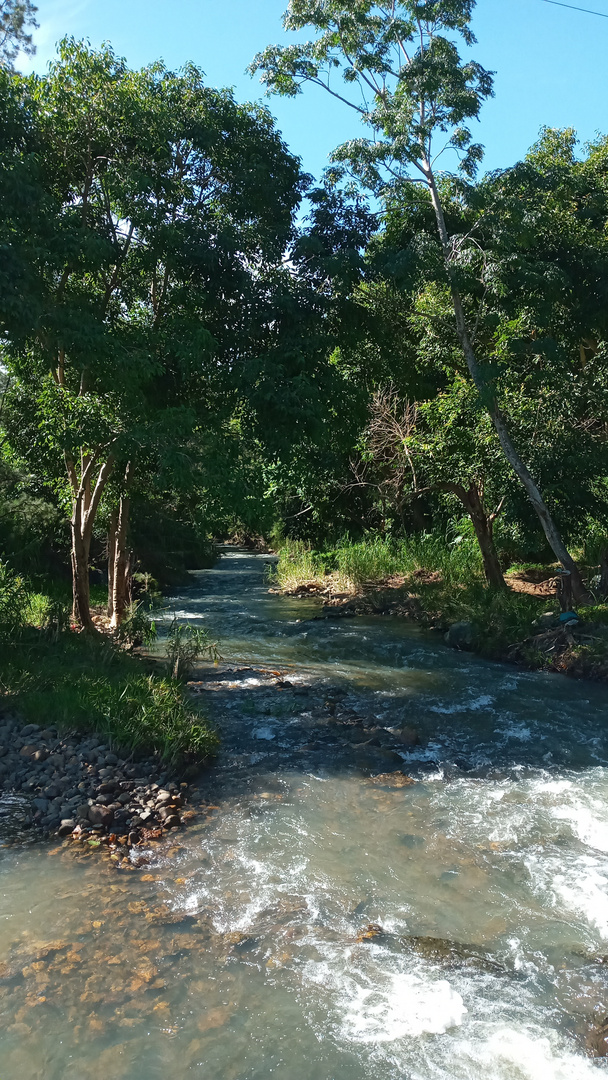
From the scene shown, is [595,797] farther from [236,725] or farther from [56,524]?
[56,524]

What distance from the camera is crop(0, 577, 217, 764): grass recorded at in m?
7.59

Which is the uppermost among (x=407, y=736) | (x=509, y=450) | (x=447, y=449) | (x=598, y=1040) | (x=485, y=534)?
(x=447, y=449)

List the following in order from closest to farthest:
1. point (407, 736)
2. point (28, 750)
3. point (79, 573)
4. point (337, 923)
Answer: point (337, 923) → point (28, 750) → point (407, 736) → point (79, 573)

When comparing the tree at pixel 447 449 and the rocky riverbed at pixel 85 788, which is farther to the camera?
the tree at pixel 447 449

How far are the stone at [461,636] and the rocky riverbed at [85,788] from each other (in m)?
7.98

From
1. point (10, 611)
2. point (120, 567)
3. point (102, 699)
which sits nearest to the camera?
point (102, 699)

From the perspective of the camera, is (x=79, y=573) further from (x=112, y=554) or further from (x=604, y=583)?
(x=604, y=583)

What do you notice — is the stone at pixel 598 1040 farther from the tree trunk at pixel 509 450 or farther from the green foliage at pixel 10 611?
the tree trunk at pixel 509 450

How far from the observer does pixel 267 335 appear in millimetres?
11352

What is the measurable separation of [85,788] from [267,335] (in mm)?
7379

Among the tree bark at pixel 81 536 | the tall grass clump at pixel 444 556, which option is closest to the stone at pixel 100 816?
the tree bark at pixel 81 536

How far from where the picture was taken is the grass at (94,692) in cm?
759

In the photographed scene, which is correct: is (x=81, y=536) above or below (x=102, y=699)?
above

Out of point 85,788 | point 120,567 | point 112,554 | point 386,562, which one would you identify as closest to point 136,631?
point 120,567
